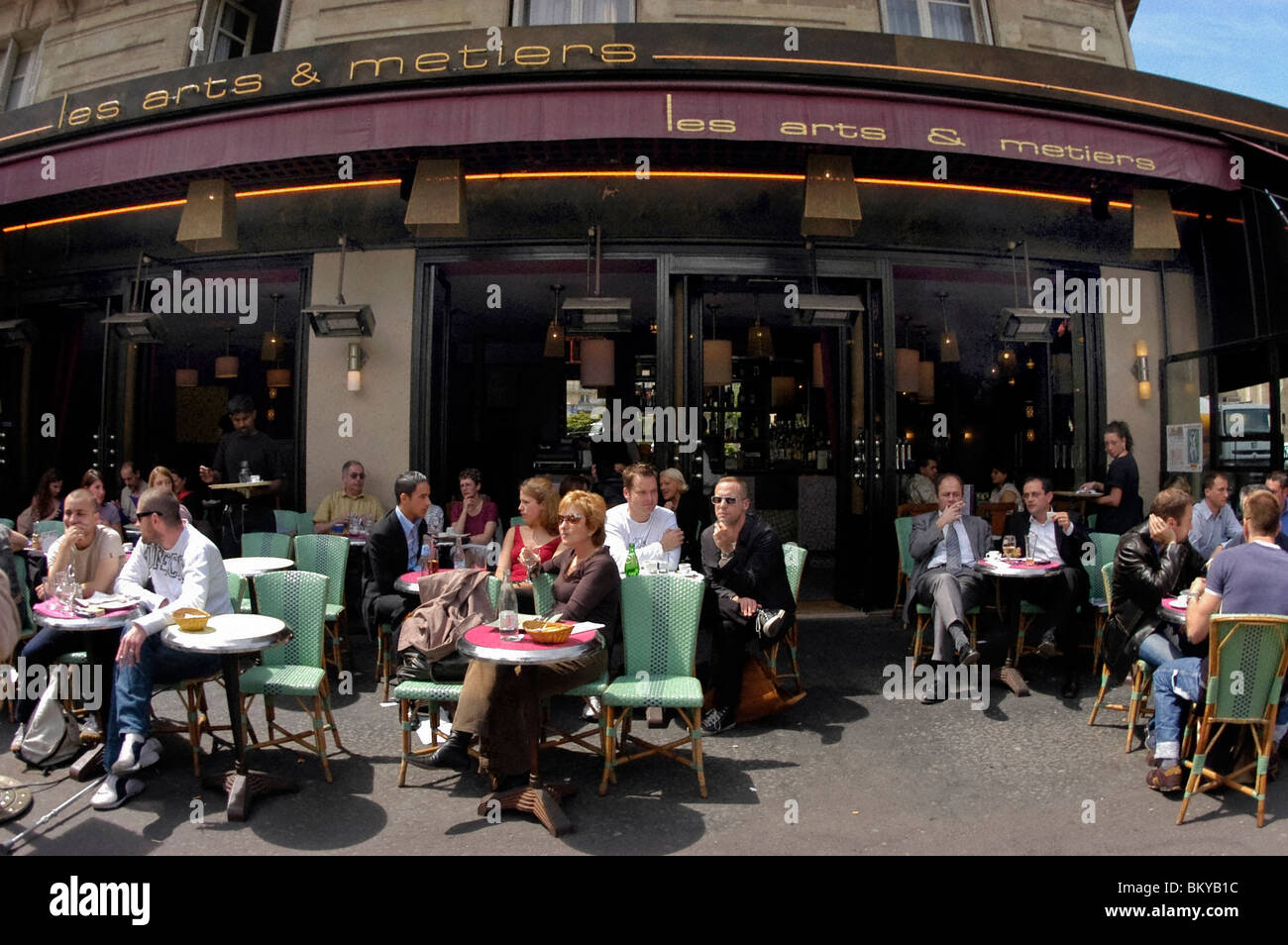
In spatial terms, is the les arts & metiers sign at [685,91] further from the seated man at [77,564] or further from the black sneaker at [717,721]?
the black sneaker at [717,721]

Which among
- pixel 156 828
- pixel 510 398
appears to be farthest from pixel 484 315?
pixel 156 828

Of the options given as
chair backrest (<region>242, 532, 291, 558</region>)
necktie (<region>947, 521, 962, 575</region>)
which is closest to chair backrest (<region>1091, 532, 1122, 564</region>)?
necktie (<region>947, 521, 962, 575</region>)

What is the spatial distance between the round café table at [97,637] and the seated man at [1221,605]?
201 inches

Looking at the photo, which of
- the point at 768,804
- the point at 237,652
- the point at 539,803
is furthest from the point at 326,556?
the point at 768,804

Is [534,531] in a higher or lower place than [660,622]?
higher

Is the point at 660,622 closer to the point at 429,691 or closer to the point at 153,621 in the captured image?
the point at 429,691

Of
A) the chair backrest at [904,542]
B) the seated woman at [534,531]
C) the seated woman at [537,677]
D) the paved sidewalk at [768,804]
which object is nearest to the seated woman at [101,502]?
the paved sidewalk at [768,804]

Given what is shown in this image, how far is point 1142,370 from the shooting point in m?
8.41

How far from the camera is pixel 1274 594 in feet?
11.8

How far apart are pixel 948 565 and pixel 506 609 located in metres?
3.43

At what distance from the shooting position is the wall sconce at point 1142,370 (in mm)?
8414

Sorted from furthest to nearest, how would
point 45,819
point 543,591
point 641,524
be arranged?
point 641,524, point 543,591, point 45,819

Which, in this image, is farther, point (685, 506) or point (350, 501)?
point (350, 501)
